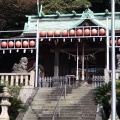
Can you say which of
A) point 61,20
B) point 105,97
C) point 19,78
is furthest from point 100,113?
point 61,20

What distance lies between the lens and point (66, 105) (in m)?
18.1

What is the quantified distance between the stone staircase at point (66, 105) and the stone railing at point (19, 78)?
1044 mm

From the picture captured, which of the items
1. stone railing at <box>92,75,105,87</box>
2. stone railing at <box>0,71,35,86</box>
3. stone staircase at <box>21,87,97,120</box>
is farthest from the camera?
stone railing at <box>92,75,105,87</box>

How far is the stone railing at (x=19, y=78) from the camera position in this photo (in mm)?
21344

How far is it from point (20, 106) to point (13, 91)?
292cm

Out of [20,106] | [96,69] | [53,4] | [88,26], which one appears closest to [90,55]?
[96,69]

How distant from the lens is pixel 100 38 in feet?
78.2

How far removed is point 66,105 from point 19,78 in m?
4.57

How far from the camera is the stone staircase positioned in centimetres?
1688

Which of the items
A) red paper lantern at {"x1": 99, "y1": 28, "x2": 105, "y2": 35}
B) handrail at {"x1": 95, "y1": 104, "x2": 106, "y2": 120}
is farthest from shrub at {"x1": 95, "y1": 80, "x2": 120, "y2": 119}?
red paper lantern at {"x1": 99, "y1": 28, "x2": 105, "y2": 35}

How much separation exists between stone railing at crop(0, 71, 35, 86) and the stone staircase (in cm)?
104

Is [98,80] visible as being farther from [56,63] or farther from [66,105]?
[66,105]

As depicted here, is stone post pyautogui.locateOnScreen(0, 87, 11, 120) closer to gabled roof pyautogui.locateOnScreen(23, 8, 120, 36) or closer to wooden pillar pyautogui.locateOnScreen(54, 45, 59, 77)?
gabled roof pyautogui.locateOnScreen(23, 8, 120, 36)

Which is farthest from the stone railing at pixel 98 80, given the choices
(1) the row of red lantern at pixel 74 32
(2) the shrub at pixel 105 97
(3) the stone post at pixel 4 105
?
(3) the stone post at pixel 4 105
